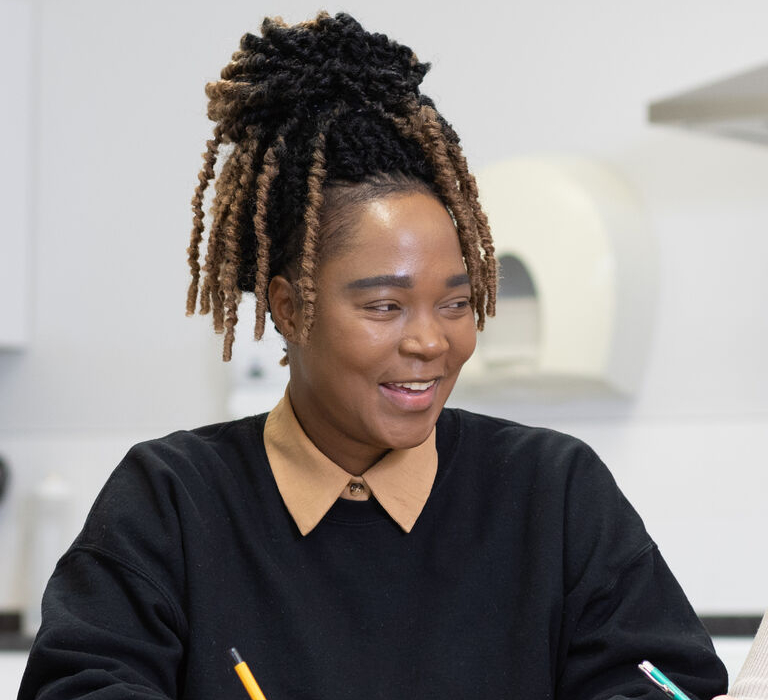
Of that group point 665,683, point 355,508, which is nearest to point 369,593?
point 355,508

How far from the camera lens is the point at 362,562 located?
1.15 m

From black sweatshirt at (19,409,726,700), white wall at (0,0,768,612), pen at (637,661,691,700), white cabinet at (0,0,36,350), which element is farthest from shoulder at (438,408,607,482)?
white cabinet at (0,0,36,350)

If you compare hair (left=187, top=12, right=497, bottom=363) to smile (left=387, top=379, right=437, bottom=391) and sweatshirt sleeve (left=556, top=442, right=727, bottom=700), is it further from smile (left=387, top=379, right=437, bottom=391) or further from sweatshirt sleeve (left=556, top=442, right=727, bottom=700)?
sweatshirt sleeve (left=556, top=442, right=727, bottom=700)

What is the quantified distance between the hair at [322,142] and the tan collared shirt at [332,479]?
128 millimetres

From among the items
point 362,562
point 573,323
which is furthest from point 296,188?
point 573,323

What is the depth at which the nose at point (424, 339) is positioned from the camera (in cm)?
106

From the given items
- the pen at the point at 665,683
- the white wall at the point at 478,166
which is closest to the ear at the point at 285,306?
the pen at the point at 665,683

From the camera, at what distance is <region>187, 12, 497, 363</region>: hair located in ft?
3.64

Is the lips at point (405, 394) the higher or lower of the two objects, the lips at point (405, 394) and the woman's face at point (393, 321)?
the lower

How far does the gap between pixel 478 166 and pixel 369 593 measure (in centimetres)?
142

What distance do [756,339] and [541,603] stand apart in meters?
1.30

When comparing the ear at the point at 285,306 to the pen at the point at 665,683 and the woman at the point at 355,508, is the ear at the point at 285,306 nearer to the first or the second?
the woman at the point at 355,508

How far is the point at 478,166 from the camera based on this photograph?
95.1 inches

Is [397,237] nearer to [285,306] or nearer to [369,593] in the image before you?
[285,306]
